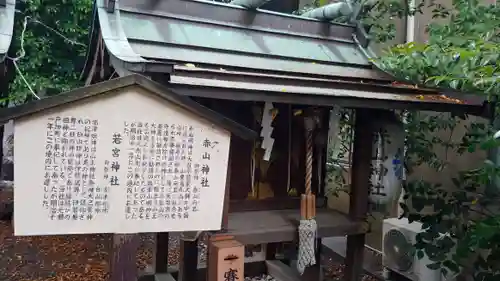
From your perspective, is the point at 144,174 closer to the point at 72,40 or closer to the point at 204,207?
the point at 204,207

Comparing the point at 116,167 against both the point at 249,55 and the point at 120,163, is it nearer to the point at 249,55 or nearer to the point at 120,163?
the point at 120,163

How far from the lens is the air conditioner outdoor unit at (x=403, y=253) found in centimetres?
599

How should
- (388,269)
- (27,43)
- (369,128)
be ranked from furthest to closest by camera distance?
(27,43) < (388,269) < (369,128)

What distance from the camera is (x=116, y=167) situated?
9.27ft

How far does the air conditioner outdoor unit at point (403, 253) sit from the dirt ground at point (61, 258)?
51 cm

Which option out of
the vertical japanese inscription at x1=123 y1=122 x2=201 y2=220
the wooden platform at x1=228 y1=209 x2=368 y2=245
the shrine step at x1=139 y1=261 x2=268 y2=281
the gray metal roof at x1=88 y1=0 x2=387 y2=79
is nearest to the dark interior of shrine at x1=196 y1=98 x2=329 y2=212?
the wooden platform at x1=228 y1=209 x2=368 y2=245

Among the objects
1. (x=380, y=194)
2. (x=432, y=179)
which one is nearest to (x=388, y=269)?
(x=432, y=179)

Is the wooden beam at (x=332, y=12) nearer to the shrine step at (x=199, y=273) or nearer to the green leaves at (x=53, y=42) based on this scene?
the shrine step at (x=199, y=273)

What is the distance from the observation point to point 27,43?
7105 mm

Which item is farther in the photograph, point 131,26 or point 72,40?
point 72,40

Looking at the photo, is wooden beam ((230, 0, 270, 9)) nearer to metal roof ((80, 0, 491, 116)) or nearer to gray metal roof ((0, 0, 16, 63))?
metal roof ((80, 0, 491, 116))

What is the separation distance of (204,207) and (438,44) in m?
2.90

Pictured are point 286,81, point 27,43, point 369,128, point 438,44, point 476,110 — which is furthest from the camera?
point 27,43

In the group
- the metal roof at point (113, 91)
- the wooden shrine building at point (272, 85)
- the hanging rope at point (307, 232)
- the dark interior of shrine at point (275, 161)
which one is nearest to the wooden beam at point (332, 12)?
the wooden shrine building at point (272, 85)
